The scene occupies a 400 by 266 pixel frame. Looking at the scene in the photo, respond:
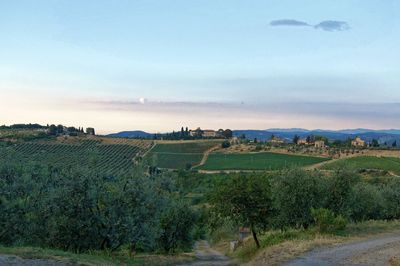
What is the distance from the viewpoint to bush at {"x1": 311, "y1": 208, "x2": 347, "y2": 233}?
27188mm

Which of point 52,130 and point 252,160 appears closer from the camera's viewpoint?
point 252,160

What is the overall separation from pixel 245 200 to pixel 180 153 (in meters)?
111

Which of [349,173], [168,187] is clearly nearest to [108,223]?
[168,187]

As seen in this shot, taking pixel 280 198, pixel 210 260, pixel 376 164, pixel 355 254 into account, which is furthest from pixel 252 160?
pixel 355 254

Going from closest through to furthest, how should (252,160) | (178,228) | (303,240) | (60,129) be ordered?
(303,240) < (178,228) < (252,160) < (60,129)

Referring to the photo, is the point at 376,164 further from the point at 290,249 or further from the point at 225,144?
the point at 290,249

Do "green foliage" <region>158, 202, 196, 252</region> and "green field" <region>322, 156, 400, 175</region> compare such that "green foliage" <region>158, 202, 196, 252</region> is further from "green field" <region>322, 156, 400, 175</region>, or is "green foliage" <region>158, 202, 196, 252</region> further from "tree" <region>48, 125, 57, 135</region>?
"tree" <region>48, 125, 57, 135</region>

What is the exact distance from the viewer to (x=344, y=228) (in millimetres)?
28391

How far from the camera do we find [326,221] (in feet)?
89.5

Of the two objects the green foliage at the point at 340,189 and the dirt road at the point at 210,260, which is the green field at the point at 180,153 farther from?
the green foliage at the point at 340,189

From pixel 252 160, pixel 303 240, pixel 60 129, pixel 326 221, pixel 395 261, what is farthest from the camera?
pixel 60 129

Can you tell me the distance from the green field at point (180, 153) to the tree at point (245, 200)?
82059 millimetres

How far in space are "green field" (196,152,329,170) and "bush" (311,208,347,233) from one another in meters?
77.6

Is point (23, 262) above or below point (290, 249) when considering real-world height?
above
